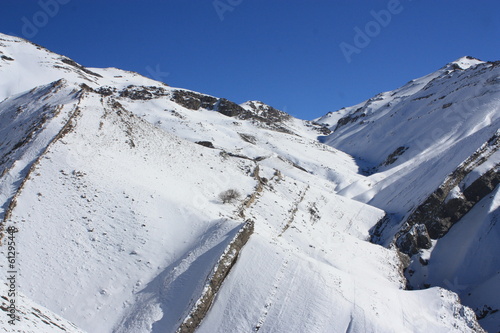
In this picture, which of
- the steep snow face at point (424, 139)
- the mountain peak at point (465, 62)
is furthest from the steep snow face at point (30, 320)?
the mountain peak at point (465, 62)

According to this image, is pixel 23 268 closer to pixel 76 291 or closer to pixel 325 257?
pixel 76 291

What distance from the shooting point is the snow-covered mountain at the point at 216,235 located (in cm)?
1538

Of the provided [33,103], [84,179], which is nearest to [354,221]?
[84,179]

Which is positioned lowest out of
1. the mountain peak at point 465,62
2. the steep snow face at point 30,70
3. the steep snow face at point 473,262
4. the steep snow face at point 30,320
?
the steep snow face at point 30,320

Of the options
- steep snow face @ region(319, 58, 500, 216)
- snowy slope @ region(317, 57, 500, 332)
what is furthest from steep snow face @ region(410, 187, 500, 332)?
steep snow face @ region(319, 58, 500, 216)

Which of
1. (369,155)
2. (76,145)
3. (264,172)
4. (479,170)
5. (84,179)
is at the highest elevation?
(369,155)

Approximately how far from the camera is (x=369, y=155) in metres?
65.6

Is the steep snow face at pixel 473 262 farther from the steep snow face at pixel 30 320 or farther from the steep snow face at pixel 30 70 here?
the steep snow face at pixel 30 70

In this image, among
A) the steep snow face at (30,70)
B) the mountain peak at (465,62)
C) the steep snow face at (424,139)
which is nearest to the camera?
the steep snow face at (424,139)

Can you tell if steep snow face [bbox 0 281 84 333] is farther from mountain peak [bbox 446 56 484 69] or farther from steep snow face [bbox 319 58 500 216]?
mountain peak [bbox 446 56 484 69]

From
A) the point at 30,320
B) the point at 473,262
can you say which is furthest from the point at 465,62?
the point at 30,320

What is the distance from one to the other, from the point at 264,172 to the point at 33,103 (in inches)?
986

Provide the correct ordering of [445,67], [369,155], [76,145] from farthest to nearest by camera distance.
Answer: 1. [445,67]
2. [369,155]
3. [76,145]

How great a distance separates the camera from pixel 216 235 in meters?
19.5
